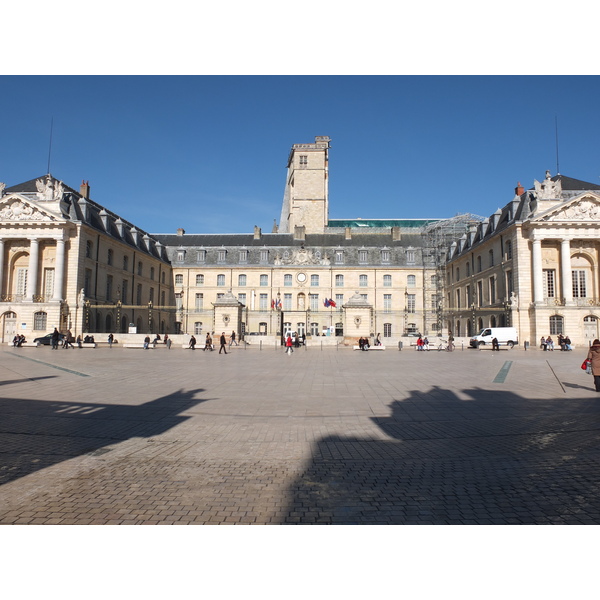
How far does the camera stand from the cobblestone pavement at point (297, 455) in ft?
13.1

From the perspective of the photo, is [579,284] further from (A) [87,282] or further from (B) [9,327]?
(B) [9,327]

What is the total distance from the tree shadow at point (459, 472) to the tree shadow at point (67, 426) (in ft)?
9.76

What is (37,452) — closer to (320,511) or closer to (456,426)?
(320,511)

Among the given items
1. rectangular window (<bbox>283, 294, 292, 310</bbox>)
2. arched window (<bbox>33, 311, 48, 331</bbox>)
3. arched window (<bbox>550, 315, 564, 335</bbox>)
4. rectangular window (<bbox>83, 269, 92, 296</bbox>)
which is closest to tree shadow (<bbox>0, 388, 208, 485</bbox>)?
arched window (<bbox>33, 311, 48, 331</bbox>)

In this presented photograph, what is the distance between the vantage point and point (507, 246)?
40.1 metres

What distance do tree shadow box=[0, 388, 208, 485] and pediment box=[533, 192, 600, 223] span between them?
3571 centimetres

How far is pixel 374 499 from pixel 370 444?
2.21 m

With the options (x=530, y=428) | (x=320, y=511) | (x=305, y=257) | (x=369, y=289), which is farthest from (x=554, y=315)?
(x=320, y=511)

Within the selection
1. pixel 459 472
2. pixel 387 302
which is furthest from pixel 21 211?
pixel 459 472

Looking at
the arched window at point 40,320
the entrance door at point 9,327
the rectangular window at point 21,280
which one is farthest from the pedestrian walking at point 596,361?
the rectangular window at point 21,280

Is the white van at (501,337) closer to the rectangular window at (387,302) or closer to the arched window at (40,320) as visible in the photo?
the rectangular window at (387,302)

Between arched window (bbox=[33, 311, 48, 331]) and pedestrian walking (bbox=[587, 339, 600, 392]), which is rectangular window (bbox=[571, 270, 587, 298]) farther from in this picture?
arched window (bbox=[33, 311, 48, 331])

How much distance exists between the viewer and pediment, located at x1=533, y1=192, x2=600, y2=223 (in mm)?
36688

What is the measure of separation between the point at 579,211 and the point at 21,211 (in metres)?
44.9
